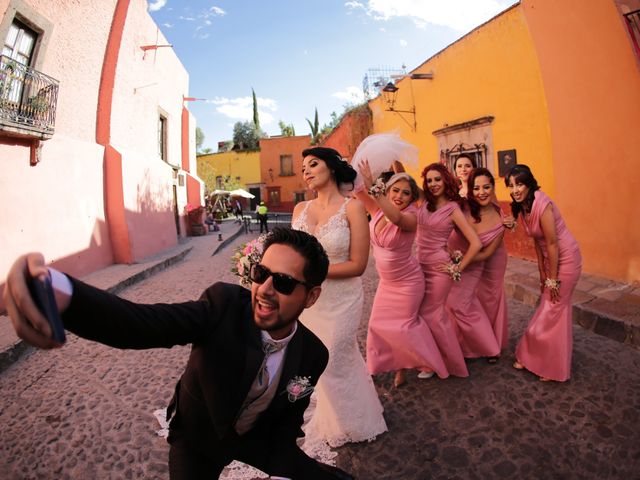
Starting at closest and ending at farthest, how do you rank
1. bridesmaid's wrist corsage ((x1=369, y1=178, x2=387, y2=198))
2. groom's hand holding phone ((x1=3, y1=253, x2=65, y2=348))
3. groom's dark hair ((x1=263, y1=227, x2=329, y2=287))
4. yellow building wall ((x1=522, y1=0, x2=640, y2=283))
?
1. groom's hand holding phone ((x1=3, y1=253, x2=65, y2=348))
2. groom's dark hair ((x1=263, y1=227, x2=329, y2=287))
3. bridesmaid's wrist corsage ((x1=369, y1=178, x2=387, y2=198))
4. yellow building wall ((x1=522, y1=0, x2=640, y2=283))

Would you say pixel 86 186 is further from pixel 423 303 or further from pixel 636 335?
pixel 636 335

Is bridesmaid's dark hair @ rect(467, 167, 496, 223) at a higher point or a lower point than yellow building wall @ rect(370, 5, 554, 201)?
lower

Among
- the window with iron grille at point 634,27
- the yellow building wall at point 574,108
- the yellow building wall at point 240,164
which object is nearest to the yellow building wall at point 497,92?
the yellow building wall at point 574,108

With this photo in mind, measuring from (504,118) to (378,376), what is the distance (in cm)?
744

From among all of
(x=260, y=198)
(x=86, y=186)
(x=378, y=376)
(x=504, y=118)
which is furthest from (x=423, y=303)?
(x=260, y=198)

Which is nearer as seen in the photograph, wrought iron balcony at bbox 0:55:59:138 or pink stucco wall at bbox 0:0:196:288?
wrought iron balcony at bbox 0:55:59:138

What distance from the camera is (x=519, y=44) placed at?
8.15 metres

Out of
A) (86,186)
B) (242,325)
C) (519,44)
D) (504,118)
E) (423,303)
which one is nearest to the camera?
(242,325)

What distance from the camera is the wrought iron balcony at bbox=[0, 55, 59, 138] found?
6.72m

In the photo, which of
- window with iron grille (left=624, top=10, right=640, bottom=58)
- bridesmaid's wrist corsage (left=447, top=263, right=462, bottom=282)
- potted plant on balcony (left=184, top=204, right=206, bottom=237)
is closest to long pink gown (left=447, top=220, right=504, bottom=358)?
bridesmaid's wrist corsage (left=447, top=263, right=462, bottom=282)

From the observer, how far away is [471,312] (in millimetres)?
3742

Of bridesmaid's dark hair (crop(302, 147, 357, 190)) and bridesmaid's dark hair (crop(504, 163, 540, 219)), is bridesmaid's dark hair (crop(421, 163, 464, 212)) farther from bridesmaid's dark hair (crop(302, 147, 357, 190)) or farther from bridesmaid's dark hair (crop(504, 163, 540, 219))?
bridesmaid's dark hair (crop(302, 147, 357, 190))

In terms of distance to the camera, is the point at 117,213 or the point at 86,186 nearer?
the point at 86,186

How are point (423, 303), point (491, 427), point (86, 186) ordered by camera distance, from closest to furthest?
point (491, 427)
point (423, 303)
point (86, 186)
